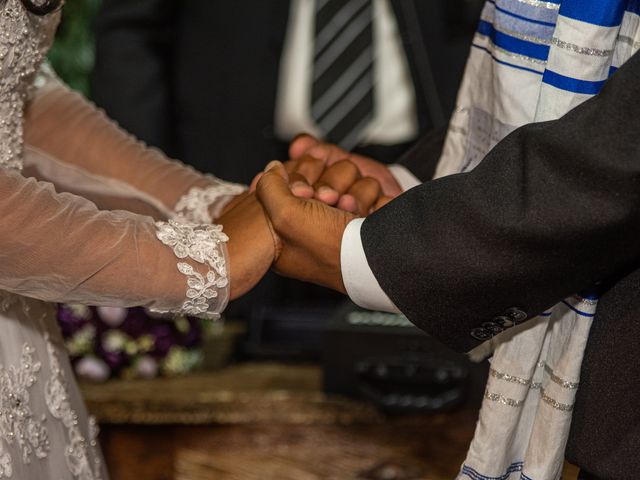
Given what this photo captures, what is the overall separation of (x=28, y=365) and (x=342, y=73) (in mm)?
1949

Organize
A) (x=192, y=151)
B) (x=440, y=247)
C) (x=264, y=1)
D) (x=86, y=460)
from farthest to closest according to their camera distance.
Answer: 1. (x=192, y=151)
2. (x=264, y=1)
3. (x=86, y=460)
4. (x=440, y=247)

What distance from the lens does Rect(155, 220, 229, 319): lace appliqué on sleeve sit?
3.57 ft

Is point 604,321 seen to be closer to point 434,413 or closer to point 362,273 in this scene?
point 362,273

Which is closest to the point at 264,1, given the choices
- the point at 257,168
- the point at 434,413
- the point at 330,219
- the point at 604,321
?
the point at 257,168

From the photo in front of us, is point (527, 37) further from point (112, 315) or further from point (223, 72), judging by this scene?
point (223, 72)

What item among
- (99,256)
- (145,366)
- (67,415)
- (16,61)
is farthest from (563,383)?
(145,366)

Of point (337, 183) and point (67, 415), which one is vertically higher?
point (337, 183)

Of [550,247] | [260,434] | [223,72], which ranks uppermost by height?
[550,247]

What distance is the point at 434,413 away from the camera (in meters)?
2.54

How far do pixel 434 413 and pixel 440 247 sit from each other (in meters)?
1.60

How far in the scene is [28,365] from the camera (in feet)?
3.84

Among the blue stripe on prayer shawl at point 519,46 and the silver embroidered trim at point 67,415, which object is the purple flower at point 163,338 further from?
the blue stripe on prayer shawl at point 519,46

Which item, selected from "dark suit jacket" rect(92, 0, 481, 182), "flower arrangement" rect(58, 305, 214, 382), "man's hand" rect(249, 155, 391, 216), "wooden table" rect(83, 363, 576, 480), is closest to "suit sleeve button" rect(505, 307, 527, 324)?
"man's hand" rect(249, 155, 391, 216)

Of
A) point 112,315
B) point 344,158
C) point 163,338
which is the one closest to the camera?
point 344,158
